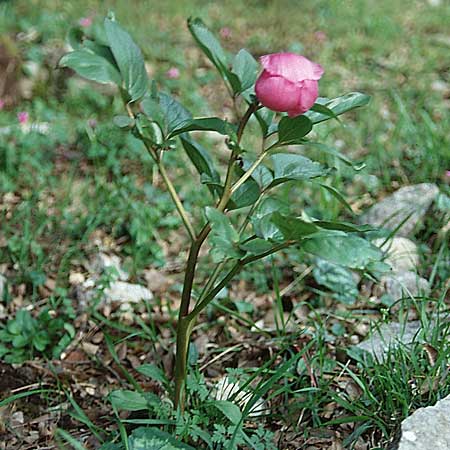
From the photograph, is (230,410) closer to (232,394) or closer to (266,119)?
(232,394)

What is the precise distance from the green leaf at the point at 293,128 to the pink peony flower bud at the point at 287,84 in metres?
0.02

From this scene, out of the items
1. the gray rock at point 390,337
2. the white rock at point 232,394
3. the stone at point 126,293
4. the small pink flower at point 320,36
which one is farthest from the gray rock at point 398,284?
the small pink flower at point 320,36

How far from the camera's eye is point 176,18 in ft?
12.7

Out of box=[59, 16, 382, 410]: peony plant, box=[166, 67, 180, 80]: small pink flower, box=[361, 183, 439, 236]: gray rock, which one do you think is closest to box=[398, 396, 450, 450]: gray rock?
box=[59, 16, 382, 410]: peony plant

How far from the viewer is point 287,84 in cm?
117

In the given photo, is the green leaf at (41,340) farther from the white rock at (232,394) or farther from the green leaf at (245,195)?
the green leaf at (245,195)

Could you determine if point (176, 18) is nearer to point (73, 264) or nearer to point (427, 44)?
point (427, 44)

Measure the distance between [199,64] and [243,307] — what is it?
1.72m

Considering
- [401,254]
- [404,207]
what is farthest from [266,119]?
[404,207]

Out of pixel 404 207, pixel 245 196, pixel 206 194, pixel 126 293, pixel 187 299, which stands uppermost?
pixel 245 196

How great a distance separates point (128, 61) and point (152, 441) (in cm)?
72

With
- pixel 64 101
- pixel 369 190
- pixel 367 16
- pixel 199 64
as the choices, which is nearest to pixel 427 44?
pixel 367 16

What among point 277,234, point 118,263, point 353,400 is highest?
point 277,234

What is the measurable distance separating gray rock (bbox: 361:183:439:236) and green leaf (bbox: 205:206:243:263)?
113 cm
